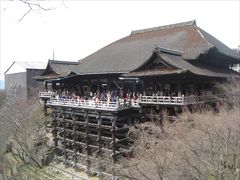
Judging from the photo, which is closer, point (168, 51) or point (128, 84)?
point (168, 51)

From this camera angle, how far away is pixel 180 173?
14.8 m

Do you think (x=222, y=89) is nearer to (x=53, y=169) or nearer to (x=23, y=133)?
(x=53, y=169)

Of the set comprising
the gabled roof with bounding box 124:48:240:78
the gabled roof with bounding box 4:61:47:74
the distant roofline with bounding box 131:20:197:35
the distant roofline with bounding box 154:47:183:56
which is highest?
the distant roofline with bounding box 131:20:197:35

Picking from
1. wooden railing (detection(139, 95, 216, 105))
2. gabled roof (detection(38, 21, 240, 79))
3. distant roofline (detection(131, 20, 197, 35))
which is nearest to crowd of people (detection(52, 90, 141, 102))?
wooden railing (detection(139, 95, 216, 105))

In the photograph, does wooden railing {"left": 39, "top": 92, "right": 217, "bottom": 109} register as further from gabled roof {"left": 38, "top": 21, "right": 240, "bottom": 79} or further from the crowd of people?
gabled roof {"left": 38, "top": 21, "right": 240, "bottom": 79}

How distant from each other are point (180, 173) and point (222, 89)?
12.9 metres

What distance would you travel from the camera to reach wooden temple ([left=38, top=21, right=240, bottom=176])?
23359mm

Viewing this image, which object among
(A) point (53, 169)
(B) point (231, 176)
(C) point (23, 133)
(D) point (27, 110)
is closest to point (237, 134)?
(B) point (231, 176)

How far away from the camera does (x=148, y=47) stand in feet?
97.2

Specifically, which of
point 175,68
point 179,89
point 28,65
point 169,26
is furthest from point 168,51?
point 28,65

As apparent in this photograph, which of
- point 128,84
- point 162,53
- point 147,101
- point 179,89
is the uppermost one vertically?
point 162,53

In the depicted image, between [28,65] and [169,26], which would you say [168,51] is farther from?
[28,65]

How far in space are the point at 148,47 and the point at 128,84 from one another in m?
3.96

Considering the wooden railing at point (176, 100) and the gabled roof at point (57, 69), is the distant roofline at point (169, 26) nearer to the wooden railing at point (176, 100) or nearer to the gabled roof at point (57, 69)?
the gabled roof at point (57, 69)
